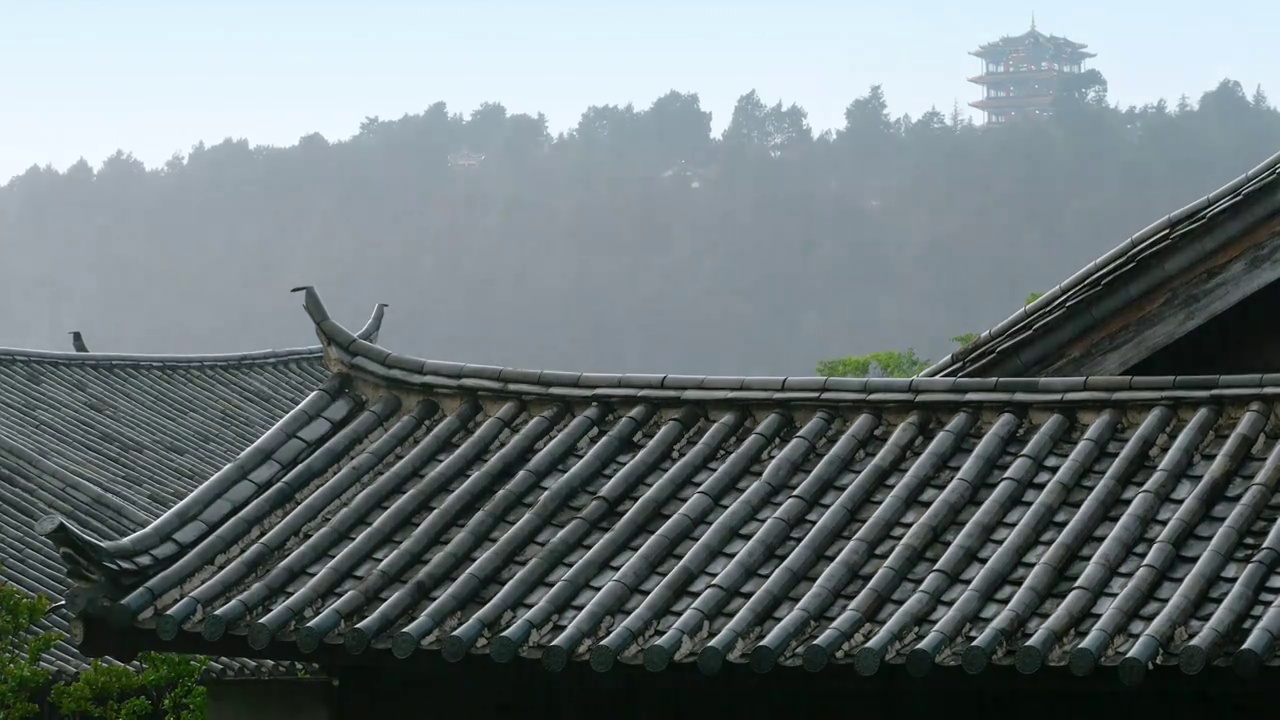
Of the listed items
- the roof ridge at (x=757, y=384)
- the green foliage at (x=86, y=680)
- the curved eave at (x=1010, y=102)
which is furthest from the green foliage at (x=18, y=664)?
the curved eave at (x=1010, y=102)

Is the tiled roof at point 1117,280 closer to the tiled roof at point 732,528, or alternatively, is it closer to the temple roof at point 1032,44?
the tiled roof at point 732,528

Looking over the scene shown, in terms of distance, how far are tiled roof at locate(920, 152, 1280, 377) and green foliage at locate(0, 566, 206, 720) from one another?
7.39 m

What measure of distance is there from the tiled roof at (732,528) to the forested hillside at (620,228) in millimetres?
62218

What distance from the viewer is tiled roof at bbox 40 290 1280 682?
493 centimetres

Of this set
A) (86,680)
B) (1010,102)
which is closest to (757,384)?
(86,680)

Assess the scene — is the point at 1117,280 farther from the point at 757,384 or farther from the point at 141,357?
the point at 141,357

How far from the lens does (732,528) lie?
5758mm

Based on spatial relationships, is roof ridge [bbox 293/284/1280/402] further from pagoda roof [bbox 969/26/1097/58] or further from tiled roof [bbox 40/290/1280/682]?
pagoda roof [bbox 969/26/1097/58]

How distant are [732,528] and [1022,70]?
102 m

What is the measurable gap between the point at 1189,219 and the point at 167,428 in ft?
55.3

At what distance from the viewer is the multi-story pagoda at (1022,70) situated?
99.7m

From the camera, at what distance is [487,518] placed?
6105mm

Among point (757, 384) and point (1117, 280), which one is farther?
point (1117, 280)

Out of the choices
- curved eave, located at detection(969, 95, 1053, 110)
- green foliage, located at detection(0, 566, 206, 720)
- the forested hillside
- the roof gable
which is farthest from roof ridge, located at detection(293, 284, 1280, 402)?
curved eave, located at detection(969, 95, 1053, 110)
